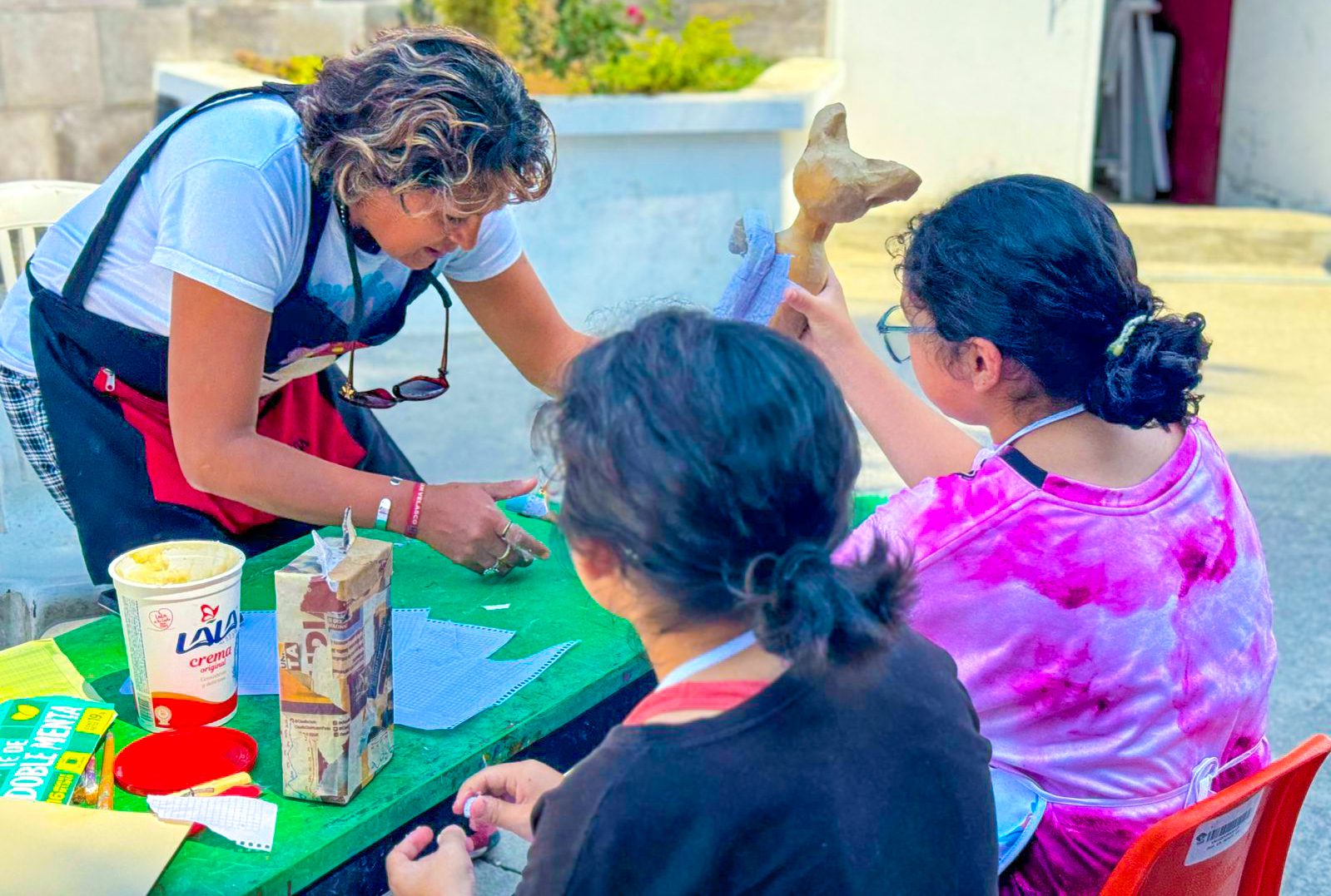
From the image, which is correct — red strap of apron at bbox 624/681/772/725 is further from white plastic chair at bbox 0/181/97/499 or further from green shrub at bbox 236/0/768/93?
green shrub at bbox 236/0/768/93

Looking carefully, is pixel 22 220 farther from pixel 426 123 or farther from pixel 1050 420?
pixel 1050 420

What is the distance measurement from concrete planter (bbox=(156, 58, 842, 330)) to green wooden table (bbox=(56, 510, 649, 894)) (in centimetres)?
349

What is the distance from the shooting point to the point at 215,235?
1.81 meters

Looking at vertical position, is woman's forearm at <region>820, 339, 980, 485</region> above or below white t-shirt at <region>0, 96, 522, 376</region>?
below

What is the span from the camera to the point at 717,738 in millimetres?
984

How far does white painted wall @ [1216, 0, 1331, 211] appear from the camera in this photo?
24.1ft

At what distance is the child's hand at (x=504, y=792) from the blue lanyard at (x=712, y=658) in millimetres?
288

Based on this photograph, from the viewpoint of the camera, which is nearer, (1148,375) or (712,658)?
(712,658)

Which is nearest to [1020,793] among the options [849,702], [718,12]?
[849,702]

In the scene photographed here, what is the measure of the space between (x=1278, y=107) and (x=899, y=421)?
23.0 ft

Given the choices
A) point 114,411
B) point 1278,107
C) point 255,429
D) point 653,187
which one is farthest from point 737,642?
point 1278,107

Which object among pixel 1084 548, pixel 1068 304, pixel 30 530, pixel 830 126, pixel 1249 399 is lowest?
pixel 1249 399

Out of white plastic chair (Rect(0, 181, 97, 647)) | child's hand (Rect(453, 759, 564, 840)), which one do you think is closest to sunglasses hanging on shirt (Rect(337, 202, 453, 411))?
white plastic chair (Rect(0, 181, 97, 647))

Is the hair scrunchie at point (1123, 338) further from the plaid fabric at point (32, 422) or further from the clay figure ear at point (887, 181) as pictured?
the plaid fabric at point (32, 422)
